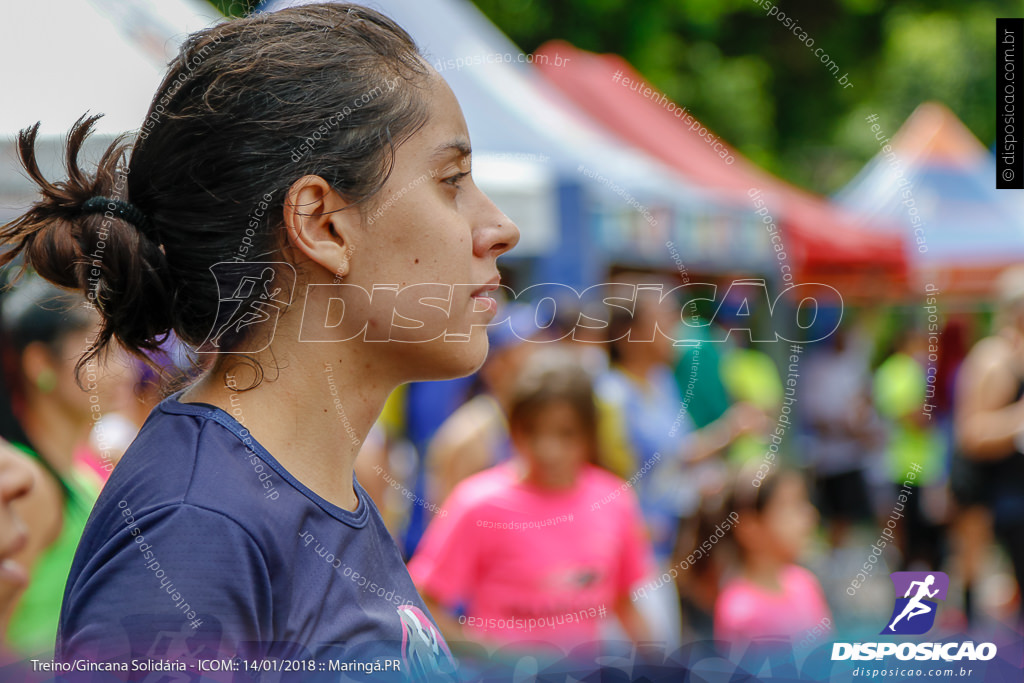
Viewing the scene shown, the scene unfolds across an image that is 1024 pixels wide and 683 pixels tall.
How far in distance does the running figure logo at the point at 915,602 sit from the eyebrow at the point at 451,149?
3.16 feet

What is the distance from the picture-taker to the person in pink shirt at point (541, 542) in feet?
7.55

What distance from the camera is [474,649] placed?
78.5 inches

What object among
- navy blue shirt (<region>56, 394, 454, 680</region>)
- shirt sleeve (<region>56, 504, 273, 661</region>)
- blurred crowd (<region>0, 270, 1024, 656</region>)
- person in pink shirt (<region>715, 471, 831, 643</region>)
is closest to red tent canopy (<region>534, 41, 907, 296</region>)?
blurred crowd (<region>0, 270, 1024, 656</region>)

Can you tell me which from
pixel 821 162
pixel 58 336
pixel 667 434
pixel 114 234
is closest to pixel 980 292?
pixel 667 434

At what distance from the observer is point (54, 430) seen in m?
2.13

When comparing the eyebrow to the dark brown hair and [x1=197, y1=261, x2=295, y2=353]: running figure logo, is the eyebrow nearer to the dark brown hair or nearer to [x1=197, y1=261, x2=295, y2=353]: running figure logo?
the dark brown hair

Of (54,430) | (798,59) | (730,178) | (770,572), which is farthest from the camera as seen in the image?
(798,59)

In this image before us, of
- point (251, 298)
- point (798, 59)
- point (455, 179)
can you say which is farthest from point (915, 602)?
point (798, 59)

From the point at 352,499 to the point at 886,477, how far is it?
6290 millimetres

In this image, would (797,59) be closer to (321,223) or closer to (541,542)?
(541,542)

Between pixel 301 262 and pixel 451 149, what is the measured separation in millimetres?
205

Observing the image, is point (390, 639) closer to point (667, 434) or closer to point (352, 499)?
point (352, 499)

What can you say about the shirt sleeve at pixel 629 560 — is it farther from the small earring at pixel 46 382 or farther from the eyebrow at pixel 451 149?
the eyebrow at pixel 451 149

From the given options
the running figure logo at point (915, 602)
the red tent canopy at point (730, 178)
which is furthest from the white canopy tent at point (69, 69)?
the red tent canopy at point (730, 178)
